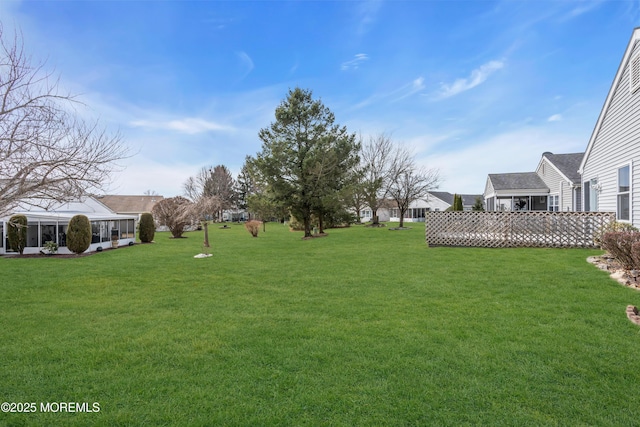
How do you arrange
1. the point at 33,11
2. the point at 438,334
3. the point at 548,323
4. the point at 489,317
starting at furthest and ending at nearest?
the point at 33,11, the point at 489,317, the point at 548,323, the point at 438,334

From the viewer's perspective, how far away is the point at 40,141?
16.4 ft

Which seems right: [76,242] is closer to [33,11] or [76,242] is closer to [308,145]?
[33,11]

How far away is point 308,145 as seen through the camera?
20.0 meters

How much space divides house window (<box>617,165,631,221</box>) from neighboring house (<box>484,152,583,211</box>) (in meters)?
7.46

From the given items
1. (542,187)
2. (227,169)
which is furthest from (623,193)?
(227,169)

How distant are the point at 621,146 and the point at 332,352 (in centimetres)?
1084

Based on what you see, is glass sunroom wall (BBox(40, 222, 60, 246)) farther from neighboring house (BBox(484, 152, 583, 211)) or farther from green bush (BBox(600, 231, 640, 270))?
neighboring house (BBox(484, 152, 583, 211))

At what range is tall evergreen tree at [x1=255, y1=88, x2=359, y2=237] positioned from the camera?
19156 mm

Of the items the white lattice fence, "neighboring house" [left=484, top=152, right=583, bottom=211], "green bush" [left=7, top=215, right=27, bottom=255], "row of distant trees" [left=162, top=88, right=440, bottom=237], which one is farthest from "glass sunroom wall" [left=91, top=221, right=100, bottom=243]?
"neighboring house" [left=484, top=152, right=583, bottom=211]

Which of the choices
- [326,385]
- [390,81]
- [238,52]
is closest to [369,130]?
[390,81]

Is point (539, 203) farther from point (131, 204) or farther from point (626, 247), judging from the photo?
point (131, 204)

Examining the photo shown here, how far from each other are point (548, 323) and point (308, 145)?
17.0m

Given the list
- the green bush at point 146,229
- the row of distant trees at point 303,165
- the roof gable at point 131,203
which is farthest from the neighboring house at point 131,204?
the row of distant trees at point 303,165

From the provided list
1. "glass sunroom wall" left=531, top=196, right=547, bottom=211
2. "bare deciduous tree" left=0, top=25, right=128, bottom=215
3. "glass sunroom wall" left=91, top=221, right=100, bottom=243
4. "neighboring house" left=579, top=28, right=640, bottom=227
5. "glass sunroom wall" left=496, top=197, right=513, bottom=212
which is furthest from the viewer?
"glass sunroom wall" left=496, top=197, right=513, bottom=212
